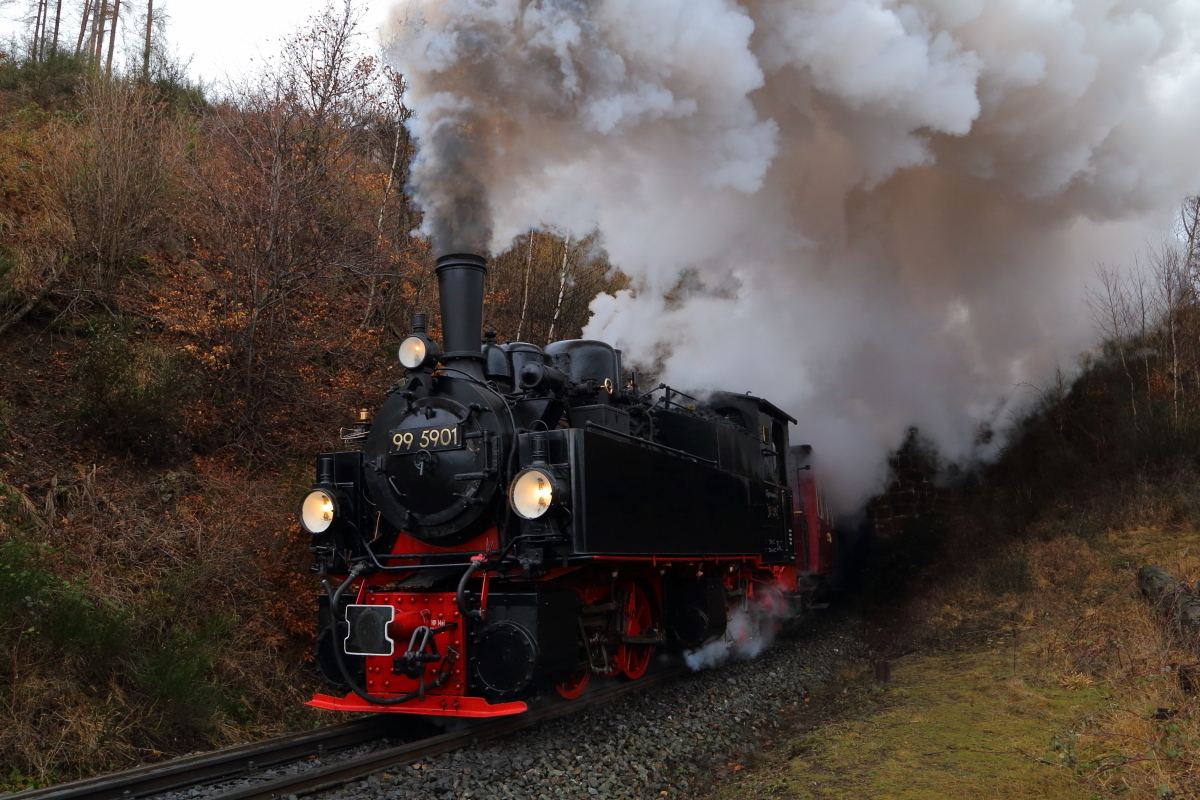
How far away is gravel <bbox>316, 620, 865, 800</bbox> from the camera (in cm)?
445

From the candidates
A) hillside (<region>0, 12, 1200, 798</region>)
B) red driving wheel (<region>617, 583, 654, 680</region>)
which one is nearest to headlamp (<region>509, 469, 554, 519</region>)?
red driving wheel (<region>617, 583, 654, 680</region>)

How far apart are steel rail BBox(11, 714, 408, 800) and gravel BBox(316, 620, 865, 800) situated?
73 centimetres

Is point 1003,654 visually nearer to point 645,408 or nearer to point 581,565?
point 645,408

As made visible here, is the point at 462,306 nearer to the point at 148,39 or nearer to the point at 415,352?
the point at 415,352

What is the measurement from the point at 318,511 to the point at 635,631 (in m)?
2.62

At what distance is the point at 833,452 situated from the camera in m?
13.5

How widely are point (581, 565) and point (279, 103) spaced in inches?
301

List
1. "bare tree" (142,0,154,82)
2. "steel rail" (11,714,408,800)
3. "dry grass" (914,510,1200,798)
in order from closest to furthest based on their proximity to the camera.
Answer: "steel rail" (11,714,408,800)
"dry grass" (914,510,1200,798)
"bare tree" (142,0,154,82)

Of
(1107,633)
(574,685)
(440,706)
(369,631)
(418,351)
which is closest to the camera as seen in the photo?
(440,706)

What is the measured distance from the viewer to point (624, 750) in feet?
17.2

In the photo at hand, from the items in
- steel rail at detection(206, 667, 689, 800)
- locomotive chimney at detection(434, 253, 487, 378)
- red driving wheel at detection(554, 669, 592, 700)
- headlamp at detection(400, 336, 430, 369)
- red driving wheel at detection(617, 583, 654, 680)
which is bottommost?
steel rail at detection(206, 667, 689, 800)

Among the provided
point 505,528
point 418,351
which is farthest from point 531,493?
point 418,351

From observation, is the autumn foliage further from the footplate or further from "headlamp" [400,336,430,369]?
Result: "headlamp" [400,336,430,369]

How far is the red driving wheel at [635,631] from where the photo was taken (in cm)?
657
